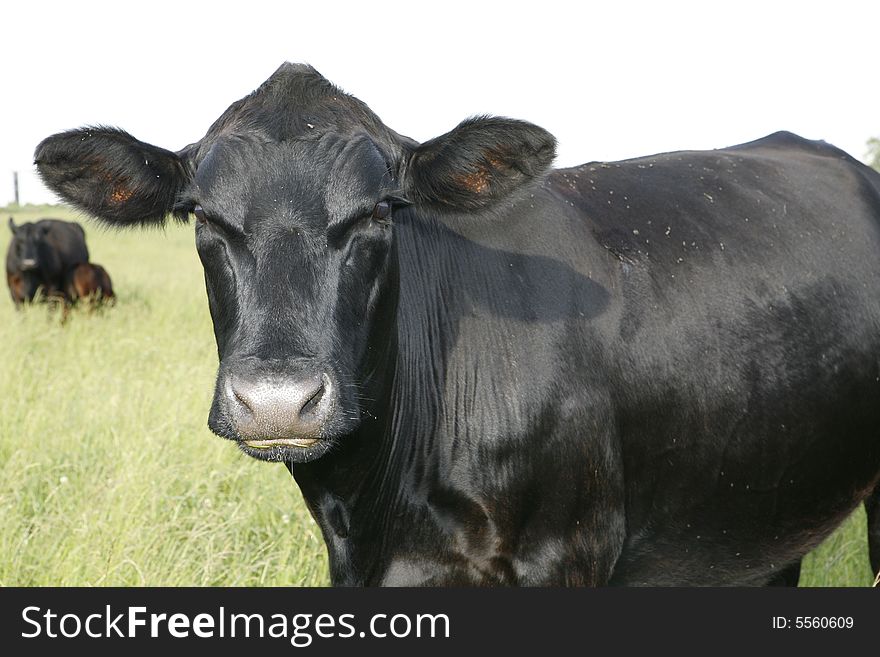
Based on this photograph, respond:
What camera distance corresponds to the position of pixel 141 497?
5.45 m

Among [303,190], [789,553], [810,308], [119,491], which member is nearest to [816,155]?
[810,308]

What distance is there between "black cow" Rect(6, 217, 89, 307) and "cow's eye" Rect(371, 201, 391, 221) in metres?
15.1

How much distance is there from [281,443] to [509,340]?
3.95ft

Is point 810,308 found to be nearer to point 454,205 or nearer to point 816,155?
point 816,155

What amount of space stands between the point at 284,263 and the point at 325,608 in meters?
1.61

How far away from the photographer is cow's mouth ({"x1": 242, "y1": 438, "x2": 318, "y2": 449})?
2.77 m

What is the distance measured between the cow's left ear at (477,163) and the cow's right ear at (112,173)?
93cm

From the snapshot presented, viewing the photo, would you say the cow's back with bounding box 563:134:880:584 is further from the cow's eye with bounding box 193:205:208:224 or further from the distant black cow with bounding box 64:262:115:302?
the distant black cow with bounding box 64:262:115:302

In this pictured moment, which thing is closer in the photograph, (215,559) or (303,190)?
(303,190)

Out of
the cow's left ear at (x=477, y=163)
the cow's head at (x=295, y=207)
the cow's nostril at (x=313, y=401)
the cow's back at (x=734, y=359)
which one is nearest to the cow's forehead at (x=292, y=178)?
the cow's head at (x=295, y=207)

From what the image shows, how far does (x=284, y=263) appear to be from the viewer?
9.55 ft

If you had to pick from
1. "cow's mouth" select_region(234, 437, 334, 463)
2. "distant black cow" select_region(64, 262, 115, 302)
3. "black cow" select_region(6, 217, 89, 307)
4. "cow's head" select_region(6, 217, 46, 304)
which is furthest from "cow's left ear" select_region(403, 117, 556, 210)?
"cow's head" select_region(6, 217, 46, 304)

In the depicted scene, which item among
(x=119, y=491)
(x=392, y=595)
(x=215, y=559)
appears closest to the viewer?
(x=392, y=595)

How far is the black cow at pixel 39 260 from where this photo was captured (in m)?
17.1
